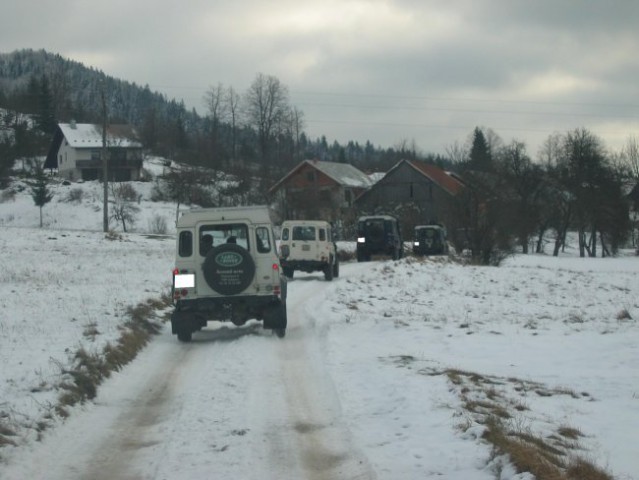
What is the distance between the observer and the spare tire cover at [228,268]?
1441cm

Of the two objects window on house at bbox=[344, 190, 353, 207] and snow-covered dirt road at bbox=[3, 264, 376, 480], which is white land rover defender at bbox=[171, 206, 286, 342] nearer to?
snow-covered dirt road at bbox=[3, 264, 376, 480]

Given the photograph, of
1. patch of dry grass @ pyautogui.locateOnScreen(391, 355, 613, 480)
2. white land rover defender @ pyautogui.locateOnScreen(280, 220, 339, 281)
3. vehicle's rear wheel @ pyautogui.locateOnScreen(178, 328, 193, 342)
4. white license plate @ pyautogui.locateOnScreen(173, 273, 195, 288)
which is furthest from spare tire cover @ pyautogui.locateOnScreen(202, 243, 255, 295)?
white land rover defender @ pyautogui.locateOnScreen(280, 220, 339, 281)

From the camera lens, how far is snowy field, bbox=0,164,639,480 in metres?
7.43

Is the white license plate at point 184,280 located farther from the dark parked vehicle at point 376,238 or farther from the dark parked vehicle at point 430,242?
the dark parked vehicle at point 430,242

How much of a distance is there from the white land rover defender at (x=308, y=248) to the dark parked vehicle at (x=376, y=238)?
10.6 m

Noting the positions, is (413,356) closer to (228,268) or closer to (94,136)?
(228,268)

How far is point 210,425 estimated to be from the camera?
832 centimetres

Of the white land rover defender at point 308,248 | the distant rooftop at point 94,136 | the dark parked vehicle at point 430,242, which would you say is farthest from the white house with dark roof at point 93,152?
the white land rover defender at point 308,248

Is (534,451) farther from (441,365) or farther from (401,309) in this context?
(401,309)

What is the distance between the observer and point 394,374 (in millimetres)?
10969

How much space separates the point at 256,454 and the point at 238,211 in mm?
8370

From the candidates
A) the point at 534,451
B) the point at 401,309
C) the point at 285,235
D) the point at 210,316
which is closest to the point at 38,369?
the point at 210,316

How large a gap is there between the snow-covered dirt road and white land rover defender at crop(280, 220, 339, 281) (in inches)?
609

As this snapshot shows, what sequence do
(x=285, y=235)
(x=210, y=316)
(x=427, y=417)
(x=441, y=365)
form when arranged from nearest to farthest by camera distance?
(x=427, y=417) → (x=441, y=365) → (x=210, y=316) → (x=285, y=235)
